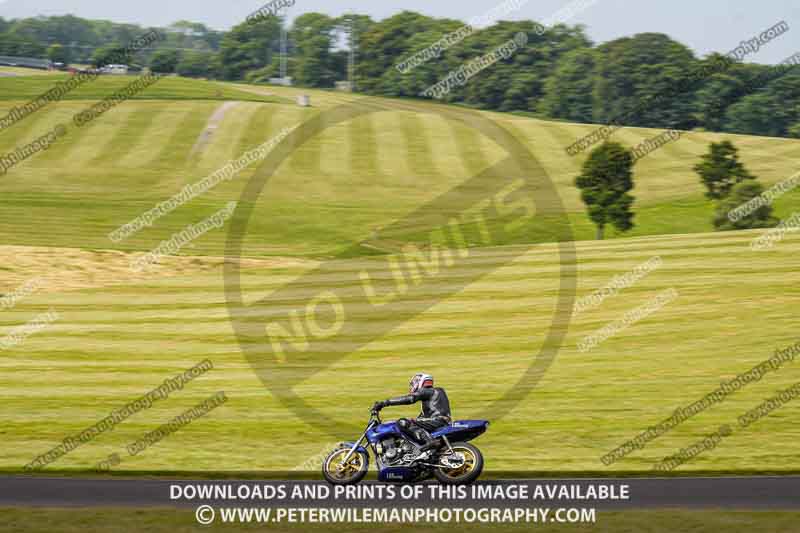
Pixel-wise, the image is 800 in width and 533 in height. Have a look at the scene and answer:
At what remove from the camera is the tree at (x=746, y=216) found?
4875 cm

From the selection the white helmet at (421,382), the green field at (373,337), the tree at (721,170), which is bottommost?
the green field at (373,337)

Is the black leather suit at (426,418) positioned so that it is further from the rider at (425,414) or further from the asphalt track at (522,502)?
the asphalt track at (522,502)

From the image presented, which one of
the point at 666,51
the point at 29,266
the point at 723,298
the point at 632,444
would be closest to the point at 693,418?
the point at 632,444

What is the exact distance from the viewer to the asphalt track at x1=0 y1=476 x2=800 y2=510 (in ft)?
51.0

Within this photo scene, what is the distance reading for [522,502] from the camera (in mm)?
15539

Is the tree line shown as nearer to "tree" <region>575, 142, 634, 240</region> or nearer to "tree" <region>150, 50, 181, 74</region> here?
"tree" <region>150, 50, 181, 74</region>

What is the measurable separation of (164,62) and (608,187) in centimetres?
10629

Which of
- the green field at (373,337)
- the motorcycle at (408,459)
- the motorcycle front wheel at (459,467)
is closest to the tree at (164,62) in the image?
the green field at (373,337)

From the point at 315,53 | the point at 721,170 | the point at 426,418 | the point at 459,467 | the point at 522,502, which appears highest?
the point at 315,53

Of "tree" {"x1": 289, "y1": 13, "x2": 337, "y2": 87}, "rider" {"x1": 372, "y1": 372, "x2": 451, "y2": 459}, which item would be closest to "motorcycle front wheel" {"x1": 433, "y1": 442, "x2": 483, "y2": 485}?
"rider" {"x1": 372, "y1": 372, "x2": 451, "y2": 459}

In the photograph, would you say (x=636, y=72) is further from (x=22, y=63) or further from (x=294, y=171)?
(x=22, y=63)

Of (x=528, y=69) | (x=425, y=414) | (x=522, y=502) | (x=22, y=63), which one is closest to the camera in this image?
→ (x=522, y=502)

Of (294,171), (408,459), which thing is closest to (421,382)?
(408,459)

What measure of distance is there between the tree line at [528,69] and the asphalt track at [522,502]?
278ft
